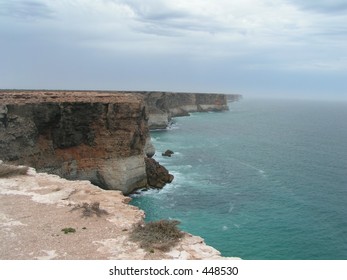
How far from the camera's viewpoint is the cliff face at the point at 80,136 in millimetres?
38812

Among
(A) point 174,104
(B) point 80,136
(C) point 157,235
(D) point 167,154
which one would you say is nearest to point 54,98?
(B) point 80,136

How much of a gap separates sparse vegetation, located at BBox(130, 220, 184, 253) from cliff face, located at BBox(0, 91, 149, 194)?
24.4 metres

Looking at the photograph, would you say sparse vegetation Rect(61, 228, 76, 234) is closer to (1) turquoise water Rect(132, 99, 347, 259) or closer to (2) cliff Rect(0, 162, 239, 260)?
(2) cliff Rect(0, 162, 239, 260)

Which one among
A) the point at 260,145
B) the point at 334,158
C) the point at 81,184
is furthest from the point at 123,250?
the point at 260,145

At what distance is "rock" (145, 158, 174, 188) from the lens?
46.9 m

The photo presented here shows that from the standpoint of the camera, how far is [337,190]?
153ft

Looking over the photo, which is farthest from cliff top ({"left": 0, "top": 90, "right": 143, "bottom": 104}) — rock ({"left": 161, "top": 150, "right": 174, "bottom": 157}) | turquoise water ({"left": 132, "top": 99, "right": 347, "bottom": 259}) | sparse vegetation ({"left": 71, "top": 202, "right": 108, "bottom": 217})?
rock ({"left": 161, "top": 150, "right": 174, "bottom": 157})

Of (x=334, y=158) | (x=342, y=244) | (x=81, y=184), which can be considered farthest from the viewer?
(x=334, y=158)

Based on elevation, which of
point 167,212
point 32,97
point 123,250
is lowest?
point 167,212

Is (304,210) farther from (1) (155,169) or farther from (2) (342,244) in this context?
(1) (155,169)

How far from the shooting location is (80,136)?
41.9 m

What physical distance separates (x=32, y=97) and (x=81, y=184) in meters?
20.0

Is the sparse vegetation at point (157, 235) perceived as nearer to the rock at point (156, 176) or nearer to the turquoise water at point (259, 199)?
the turquoise water at point (259, 199)

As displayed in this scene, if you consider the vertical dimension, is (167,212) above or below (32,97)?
below
